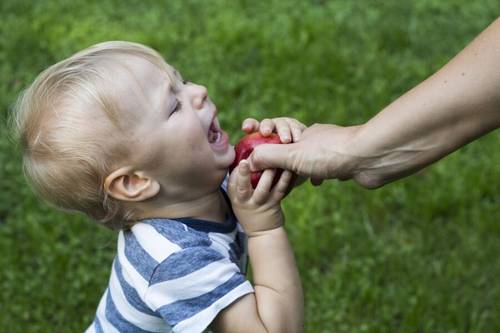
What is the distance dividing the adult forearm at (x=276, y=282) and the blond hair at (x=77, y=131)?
1.21 feet

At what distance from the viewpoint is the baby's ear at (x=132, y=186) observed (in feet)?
7.84

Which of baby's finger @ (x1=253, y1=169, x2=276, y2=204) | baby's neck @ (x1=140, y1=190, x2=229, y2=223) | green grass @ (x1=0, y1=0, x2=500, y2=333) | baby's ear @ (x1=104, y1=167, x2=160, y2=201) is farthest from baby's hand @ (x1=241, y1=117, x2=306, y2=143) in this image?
green grass @ (x1=0, y1=0, x2=500, y2=333)

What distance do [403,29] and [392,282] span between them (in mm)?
2132

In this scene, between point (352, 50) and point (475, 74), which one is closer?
point (475, 74)

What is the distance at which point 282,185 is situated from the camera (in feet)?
8.07

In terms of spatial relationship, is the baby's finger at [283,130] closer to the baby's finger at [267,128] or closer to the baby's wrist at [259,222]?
the baby's finger at [267,128]

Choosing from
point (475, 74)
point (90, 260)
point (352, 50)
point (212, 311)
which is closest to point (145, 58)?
point (212, 311)

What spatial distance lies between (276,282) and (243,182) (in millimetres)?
284

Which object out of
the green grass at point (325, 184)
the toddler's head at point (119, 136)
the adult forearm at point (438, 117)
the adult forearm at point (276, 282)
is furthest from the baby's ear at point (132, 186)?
the green grass at point (325, 184)

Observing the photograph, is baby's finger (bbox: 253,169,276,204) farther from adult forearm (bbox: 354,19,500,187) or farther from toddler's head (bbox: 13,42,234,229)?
adult forearm (bbox: 354,19,500,187)

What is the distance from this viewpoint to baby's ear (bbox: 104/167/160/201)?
7.84 feet

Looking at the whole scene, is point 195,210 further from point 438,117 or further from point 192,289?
point 438,117

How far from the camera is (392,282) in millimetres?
3912

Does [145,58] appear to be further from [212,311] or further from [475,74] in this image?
[475,74]
